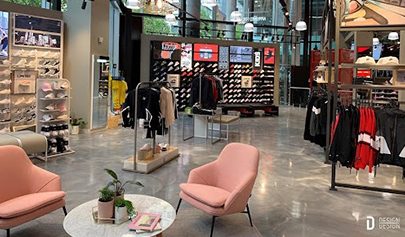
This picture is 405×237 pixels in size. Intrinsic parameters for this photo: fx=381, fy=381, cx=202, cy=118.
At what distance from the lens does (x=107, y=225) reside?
9.75ft

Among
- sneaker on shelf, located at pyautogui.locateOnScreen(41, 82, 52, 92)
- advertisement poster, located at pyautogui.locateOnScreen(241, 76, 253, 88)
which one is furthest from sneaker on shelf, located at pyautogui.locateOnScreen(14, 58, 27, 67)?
advertisement poster, located at pyautogui.locateOnScreen(241, 76, 253, 88)

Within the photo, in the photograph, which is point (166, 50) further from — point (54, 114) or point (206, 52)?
point (54, 114)

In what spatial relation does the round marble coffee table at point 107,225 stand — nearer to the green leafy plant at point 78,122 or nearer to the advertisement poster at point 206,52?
the green leafy plant at point 78,122

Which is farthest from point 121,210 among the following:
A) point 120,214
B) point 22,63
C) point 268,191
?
point 22,63

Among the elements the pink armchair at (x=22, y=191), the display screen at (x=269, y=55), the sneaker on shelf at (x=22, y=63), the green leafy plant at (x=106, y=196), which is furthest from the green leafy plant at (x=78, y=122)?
the display screen at (x=269, y=55)

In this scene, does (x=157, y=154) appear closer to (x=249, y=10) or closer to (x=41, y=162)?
(x=41, y=162)

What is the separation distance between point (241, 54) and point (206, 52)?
1455 millimetres

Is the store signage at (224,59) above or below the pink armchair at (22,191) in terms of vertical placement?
above

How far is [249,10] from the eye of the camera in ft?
59.5

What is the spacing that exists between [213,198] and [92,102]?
→ 7029 mm

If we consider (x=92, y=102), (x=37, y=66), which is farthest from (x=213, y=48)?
(x=37, y=66)

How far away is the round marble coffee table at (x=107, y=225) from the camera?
9.32 feet

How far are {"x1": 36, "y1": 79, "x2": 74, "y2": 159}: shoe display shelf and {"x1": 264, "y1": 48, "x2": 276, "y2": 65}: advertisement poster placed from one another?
9.22m

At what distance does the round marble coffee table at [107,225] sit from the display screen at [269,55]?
1222 centimetres
